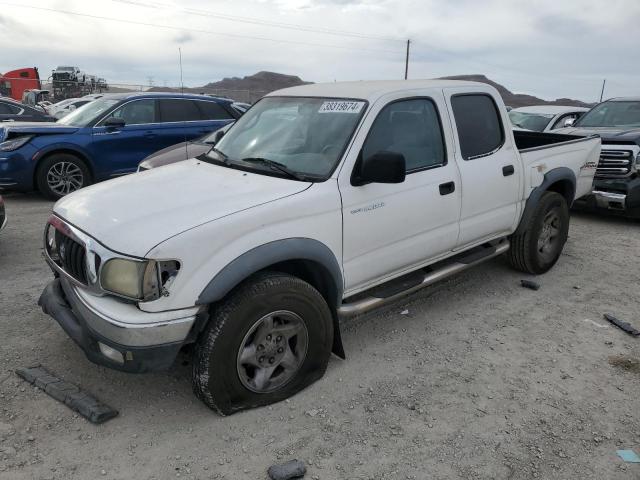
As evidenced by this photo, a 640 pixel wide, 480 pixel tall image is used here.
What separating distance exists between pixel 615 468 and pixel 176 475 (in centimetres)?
224

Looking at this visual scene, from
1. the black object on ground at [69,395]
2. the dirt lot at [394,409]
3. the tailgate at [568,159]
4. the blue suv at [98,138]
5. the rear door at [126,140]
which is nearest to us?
the dirt lot at [394,409]

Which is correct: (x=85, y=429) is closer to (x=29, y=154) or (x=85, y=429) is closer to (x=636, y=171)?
(x=29, y=154)

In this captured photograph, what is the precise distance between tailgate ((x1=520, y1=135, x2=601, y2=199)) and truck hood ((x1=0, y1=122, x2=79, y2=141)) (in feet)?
22.5

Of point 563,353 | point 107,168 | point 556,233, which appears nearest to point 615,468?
point 563,353

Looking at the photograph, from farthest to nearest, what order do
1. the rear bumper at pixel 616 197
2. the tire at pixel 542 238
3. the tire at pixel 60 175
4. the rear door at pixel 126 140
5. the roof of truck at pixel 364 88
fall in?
the rear door at pixel 126 140, the tire at pixel 60 175, the rear bumper at pixel 616 197, the tire at pixel 542 238, the roof of truck at pixel 364 88

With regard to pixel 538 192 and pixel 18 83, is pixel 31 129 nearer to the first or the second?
pixel 538 192

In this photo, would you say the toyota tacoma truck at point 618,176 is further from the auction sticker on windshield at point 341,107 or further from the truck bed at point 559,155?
the auction sticker on windshield at point 341,107

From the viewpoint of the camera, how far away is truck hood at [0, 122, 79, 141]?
8.03 metres

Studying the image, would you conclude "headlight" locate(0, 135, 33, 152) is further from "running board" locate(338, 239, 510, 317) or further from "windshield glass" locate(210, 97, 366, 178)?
"running board" locate(338, 239, 510, 317)

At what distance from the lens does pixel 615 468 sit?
8.89 ft

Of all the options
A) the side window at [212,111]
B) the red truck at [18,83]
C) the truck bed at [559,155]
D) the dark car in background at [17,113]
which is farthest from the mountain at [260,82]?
the truck bed at [559,155]

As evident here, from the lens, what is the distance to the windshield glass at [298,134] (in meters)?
3.42

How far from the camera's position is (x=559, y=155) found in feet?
17.1

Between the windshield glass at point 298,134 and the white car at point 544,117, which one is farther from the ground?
the windshield glass at point 298,134
